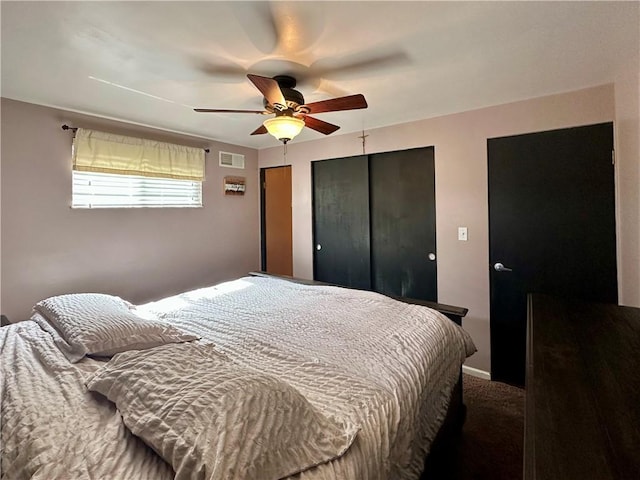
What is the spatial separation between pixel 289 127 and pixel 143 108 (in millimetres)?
1492

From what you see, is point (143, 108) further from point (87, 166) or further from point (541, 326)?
point (541, 326)

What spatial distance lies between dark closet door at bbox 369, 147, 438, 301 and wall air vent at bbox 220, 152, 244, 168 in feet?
5.72

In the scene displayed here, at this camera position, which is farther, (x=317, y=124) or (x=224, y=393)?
(x=317, y=124)

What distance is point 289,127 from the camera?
2.02 metres

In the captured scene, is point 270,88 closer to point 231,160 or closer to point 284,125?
point 284,125

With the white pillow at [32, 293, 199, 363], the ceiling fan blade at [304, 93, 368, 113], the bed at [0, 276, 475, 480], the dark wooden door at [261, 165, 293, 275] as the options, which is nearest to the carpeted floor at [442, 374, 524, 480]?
the bed at [0, 276, 475, 480]

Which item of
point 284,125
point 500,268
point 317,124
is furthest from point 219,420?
point 500,268

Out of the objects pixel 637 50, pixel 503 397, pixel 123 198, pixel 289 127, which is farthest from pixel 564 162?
pixel 123 198

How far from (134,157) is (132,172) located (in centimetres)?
15

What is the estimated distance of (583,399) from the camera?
33.1 inches

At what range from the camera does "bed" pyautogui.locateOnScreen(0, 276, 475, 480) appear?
763 millimetres

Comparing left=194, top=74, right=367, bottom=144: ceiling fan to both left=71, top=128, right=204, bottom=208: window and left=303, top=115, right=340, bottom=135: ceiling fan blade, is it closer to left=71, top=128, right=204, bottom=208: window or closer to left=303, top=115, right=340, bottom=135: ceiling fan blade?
left=303, top=115, right=340, bottom=135: ceiling fan blade

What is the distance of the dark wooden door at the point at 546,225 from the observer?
7.52 ft

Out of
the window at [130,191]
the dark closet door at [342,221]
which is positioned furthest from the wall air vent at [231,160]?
the dark closet door at [342,221]
